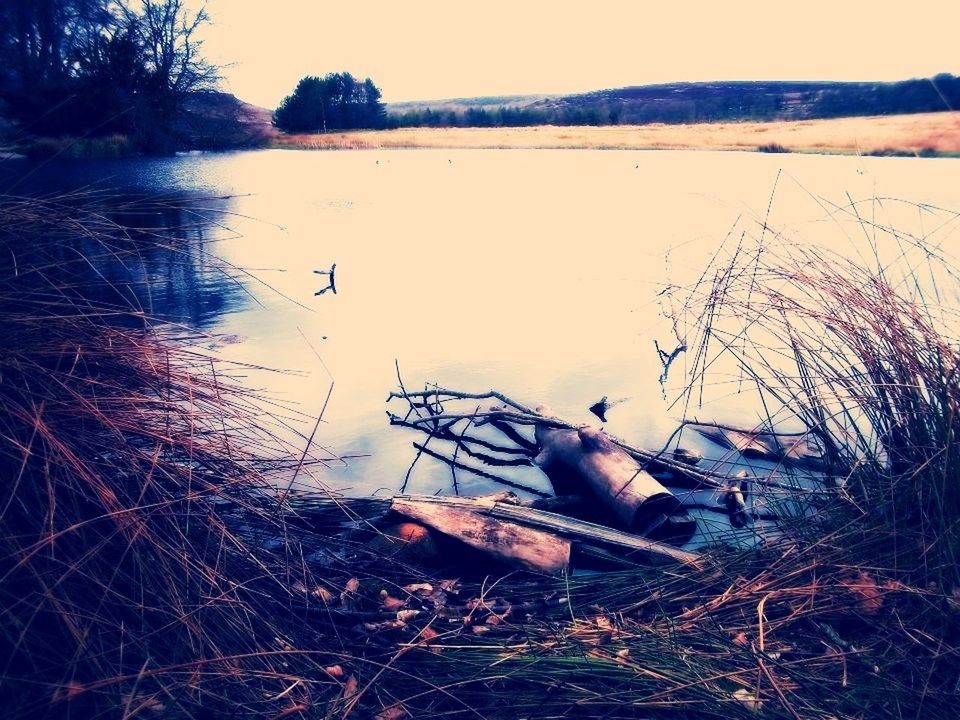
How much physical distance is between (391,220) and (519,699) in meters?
17.5

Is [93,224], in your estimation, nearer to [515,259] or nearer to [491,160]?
[515,259]

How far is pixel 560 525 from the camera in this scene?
3.44 metres

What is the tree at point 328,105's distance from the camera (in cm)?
3536

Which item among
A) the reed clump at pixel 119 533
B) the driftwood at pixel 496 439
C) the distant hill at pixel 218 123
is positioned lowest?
the driftwood at pixel 496 439

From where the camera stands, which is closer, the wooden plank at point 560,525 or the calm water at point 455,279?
the wooden plank at point 560,525

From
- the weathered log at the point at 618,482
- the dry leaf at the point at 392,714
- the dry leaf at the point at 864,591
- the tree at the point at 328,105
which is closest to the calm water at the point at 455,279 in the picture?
the weathered log at the point at 618,482

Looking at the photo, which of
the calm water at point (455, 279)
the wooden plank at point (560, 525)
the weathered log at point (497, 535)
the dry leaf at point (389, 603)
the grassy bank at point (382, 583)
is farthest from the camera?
the calm water at point (455, 279)

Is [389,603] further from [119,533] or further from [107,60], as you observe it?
[107,60]

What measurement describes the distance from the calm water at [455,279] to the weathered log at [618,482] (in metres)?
0.44

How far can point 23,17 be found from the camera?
2155cm

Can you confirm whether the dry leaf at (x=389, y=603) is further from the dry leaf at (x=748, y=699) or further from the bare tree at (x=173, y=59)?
the bare tree at (x=173, y=59)

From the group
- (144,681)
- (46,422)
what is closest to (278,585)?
(144,681)

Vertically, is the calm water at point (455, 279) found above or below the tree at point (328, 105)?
below

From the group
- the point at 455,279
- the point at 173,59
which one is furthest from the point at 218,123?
the point at 455,279
